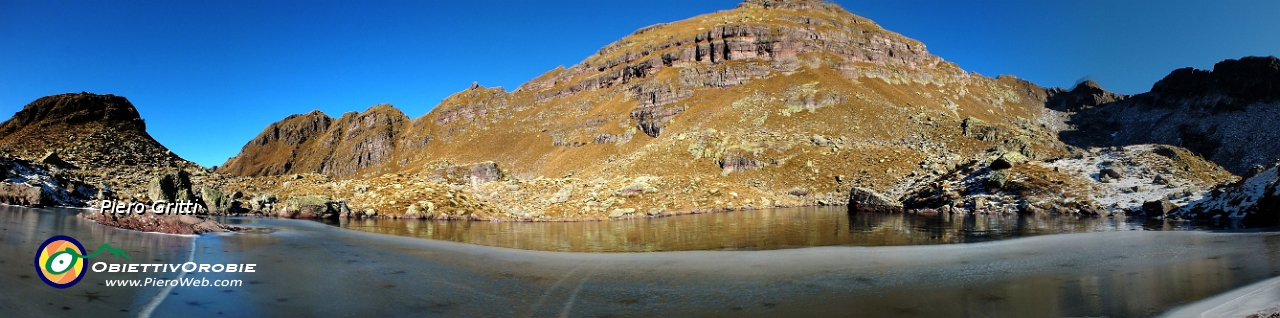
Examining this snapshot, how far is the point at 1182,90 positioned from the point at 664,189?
149995 millimetres

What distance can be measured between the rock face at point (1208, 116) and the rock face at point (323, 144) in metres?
182

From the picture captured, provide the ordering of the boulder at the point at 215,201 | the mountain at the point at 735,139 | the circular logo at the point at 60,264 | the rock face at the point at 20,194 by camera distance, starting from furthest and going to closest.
Answer: the mountain at the point at 735,139, the boulder at the point at 215,201, the rock face at the point at 20,194, the circular logo at the point at 60,264

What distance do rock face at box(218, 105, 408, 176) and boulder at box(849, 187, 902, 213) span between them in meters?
141

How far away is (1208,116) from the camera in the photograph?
347 ft

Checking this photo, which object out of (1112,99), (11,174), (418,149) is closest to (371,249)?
(11,174)

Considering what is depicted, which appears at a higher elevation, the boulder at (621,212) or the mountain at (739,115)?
the mountain at (739,115)

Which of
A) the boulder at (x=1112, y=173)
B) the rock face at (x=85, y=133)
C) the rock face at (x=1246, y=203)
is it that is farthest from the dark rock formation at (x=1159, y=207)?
the rock face at (x=85, y=133)

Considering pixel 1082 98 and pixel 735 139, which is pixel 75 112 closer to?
pixel 735 139

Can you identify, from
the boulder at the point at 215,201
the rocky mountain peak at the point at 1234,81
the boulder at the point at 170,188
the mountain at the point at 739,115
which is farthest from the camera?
the rocky mountain peak at the point at 1234,81

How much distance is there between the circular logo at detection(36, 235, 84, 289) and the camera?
6.22 metres

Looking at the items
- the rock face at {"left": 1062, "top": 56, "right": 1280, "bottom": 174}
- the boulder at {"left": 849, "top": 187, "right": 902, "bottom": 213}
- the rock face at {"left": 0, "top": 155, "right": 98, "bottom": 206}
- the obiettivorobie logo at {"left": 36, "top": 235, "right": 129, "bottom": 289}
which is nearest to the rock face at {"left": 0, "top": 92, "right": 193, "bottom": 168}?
the rock face at {"left": 0, "top": 155, "right": 98, "bottom": 206}

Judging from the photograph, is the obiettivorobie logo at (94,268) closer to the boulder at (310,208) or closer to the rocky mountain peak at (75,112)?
the boulder at (310,208)

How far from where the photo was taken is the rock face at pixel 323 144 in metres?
155

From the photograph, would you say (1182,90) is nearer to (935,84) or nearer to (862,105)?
(935,84)
